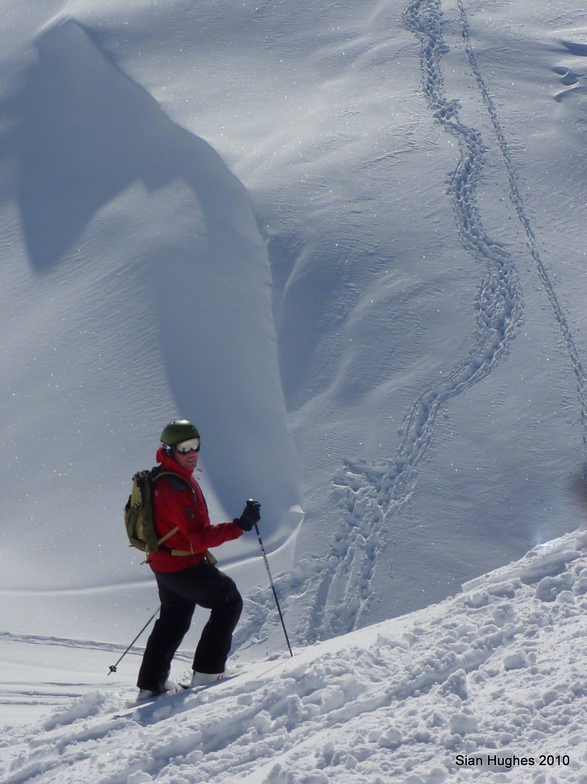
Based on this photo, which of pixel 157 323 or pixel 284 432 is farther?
pixel 157 323

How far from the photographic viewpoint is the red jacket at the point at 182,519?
4.42 metres

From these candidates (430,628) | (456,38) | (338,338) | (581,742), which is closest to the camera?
(581,742)

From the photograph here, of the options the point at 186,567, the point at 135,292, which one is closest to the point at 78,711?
the point at 186,567

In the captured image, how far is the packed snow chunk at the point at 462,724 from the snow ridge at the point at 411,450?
319 centimetres

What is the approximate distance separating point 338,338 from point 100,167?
5.43 meters

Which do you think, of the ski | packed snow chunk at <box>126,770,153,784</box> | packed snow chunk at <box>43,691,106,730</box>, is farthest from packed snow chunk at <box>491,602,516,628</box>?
packed snow chunk at <box>43,691,106,730</box>

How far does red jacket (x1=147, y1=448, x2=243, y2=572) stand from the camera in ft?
14.5

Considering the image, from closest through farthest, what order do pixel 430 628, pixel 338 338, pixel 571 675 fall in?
pixel 571 675 < pixel 430 628 < pixel 338 338

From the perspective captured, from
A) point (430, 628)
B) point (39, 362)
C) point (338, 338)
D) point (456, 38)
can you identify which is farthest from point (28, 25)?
point (430, 628)

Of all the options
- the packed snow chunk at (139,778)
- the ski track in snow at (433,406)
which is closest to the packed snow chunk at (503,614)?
the packed snow chunk at (139,778)

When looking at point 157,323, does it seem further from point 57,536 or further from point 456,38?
point 456,38

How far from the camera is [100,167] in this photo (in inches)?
505

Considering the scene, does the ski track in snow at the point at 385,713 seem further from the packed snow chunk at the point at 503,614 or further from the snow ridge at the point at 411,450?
the snow ridge at the point at 411,450

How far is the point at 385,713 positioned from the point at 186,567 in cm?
135
